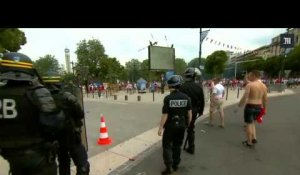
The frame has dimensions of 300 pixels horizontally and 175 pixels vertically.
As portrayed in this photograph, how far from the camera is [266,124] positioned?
10000 millimetres

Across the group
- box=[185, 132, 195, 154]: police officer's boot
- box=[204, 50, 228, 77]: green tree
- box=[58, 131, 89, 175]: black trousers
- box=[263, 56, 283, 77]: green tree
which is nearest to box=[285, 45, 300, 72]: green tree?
box=[263, 56, 283, 77]: green tree

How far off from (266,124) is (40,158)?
882 centimetres

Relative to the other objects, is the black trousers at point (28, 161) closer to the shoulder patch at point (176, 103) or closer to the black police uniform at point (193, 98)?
the shoulder patch at point (176, 103)

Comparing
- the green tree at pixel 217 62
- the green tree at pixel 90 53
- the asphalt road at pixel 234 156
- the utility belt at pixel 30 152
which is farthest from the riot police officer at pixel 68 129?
the green tree at pixel 90 53

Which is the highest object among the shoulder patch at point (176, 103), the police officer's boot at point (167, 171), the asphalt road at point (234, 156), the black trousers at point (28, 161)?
the shoulder patch at point (176, 103)

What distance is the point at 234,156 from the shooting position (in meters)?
6.02

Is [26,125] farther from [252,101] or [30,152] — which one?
[252,101]

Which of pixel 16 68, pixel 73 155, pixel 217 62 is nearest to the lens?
pixel 16 68

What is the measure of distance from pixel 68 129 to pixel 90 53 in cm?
6307

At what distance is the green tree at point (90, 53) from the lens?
2499 inches

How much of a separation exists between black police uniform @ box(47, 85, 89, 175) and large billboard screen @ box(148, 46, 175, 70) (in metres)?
14.4

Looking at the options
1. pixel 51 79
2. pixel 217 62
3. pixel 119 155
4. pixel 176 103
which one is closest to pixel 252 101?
pixel 176 103

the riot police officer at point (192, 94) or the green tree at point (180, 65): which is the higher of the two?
the green tree at point (180, 65)
